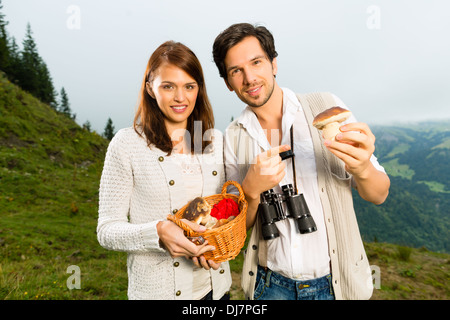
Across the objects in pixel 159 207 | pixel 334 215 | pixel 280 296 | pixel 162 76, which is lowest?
pixel 280 296

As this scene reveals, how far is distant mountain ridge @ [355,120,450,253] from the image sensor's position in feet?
217

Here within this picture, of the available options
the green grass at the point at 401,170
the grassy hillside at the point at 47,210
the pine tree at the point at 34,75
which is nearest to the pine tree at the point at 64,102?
the pine tree at the point at 34,75

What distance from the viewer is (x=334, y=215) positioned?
2.22 meters

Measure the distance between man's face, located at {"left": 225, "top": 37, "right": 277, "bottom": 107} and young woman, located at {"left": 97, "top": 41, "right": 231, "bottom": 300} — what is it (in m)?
0.37

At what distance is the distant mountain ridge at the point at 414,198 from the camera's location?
66250 millimetres

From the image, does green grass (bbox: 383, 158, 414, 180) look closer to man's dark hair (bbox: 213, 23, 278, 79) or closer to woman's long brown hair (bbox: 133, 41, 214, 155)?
man's dark hair (bbox: 213, 23, 278, 79)

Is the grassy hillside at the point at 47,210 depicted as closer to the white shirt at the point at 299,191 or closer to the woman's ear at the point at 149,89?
the white shirt at the point at 299,191

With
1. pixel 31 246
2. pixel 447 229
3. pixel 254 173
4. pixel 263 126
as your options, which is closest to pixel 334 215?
pixel 254 173

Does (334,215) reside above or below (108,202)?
below

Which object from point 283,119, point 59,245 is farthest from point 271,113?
point 59,245

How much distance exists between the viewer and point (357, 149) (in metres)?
1.70

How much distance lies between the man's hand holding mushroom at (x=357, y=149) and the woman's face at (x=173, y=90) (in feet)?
3.66

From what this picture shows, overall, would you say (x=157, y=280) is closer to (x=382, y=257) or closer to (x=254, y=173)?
(x=254, y=173)

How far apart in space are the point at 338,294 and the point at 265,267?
2.08ft
